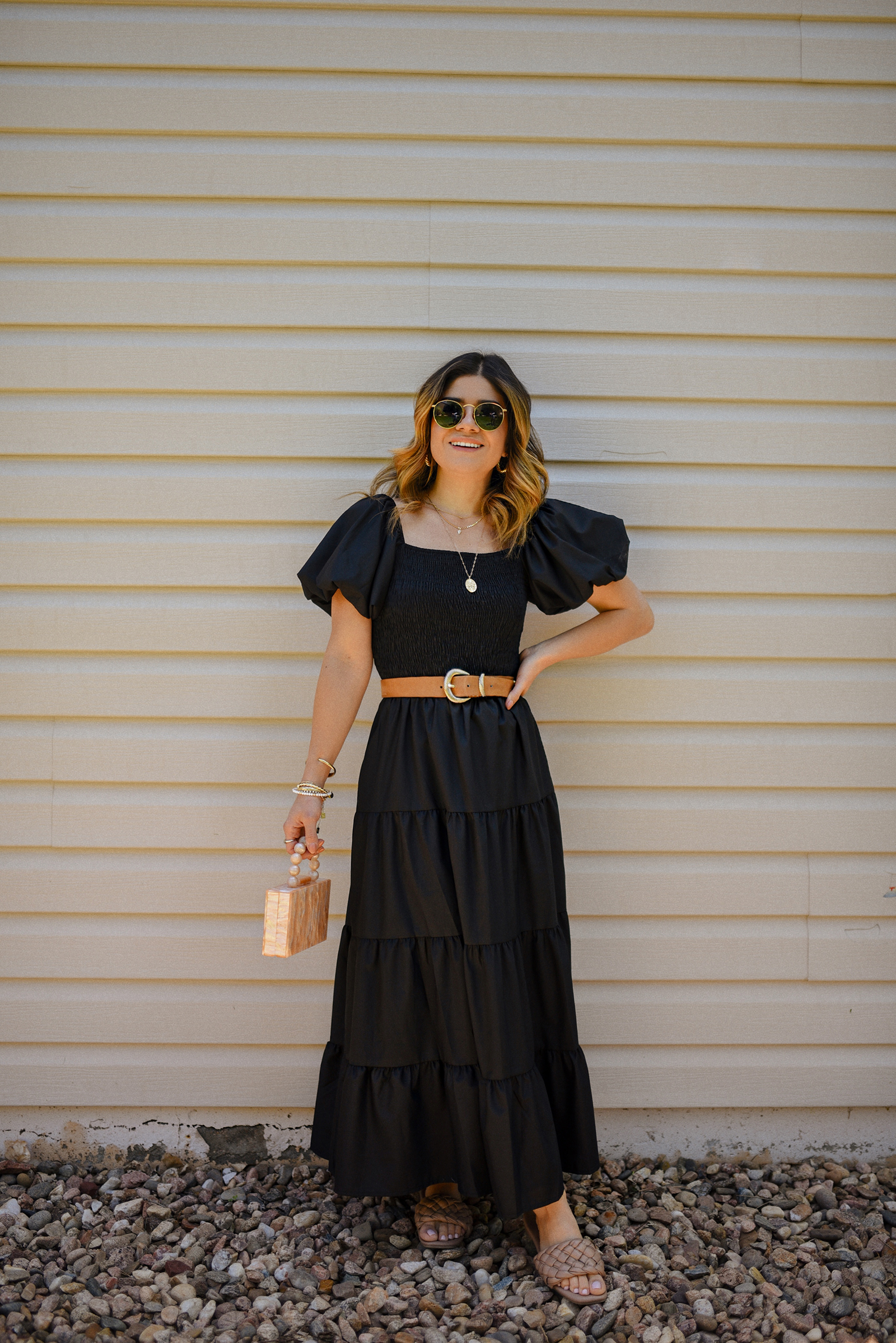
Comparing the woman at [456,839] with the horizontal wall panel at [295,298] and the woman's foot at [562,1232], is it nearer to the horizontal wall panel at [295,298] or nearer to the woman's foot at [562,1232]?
the woman's foot at [562,1232]

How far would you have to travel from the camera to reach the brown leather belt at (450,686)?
→ 84.9 inches

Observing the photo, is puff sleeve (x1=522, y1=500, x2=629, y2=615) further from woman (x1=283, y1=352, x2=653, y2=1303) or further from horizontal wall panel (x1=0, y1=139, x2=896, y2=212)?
horizontal wall panel (x1=0, y1=139, x2=896, y2=212)

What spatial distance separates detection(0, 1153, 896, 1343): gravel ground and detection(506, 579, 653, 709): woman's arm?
1.40m

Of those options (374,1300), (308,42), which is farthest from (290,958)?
(308,42)

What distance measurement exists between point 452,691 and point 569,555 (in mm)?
456

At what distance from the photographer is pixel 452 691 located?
2.15 meters

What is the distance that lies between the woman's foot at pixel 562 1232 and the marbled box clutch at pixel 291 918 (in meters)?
0.84

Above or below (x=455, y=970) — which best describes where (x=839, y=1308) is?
below

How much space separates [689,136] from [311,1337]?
10.3 feet

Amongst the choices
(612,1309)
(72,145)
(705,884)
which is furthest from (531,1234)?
(72,145)

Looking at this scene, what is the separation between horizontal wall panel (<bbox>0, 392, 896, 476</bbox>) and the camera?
2.57 metres

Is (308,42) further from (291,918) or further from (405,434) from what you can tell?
(291,918)

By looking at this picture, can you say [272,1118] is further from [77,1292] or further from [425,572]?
[425,572]

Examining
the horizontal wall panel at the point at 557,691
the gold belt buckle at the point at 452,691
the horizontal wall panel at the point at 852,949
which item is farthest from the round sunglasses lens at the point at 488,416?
the horizontal wall panel at the point at 852,949
